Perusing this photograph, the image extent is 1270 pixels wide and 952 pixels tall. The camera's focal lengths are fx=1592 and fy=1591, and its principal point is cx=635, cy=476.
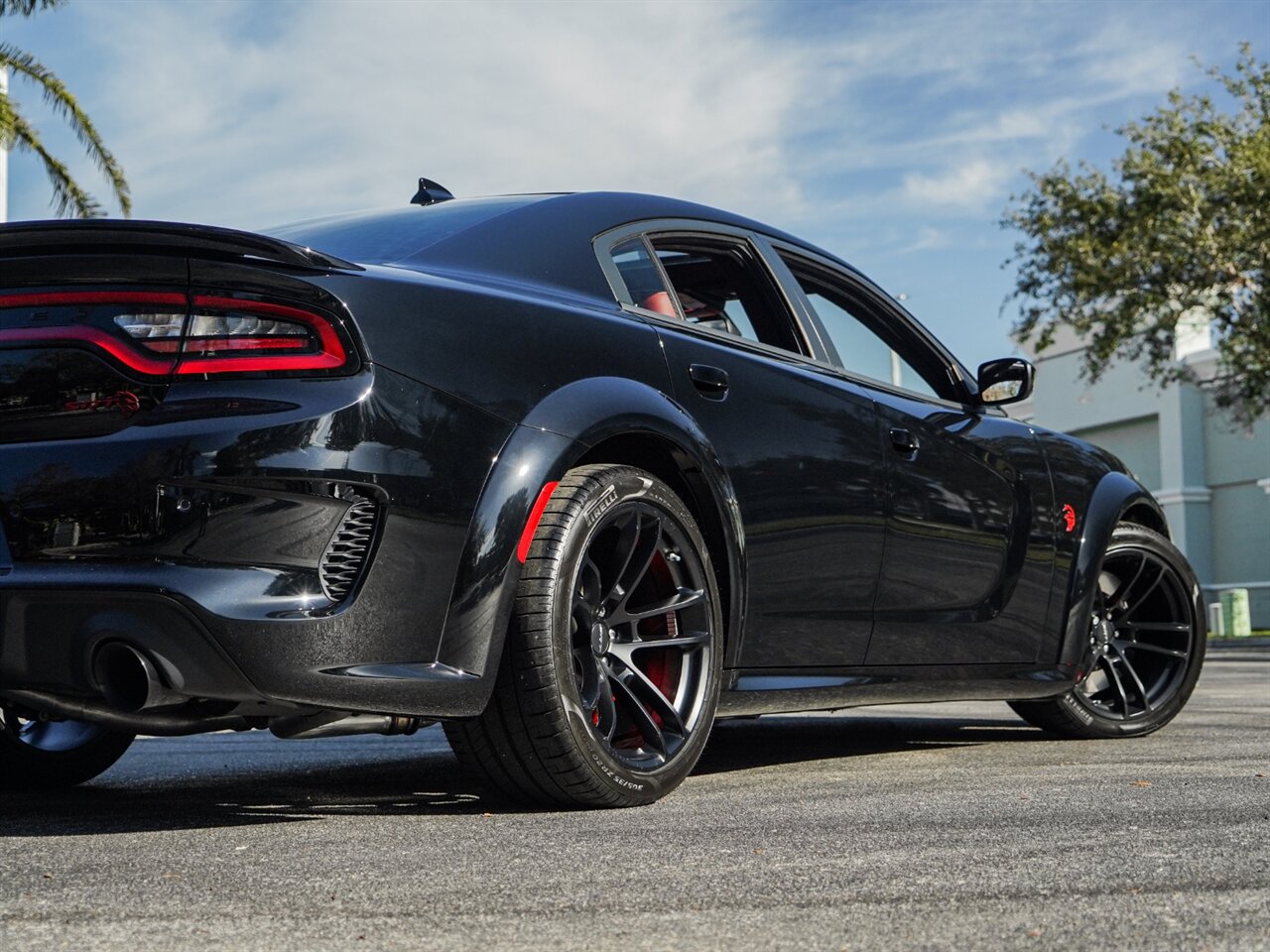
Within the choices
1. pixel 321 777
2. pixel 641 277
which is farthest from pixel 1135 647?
pixel 321 777

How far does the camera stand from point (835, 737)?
19.3 feet

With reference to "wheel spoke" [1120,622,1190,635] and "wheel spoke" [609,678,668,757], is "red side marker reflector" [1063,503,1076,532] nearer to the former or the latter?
"wheel spoke" [1120,622,1190,635]

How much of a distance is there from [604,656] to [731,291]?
1479 mm

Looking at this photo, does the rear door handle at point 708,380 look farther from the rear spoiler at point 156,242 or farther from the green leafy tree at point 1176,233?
the green leafy tree at point 1176,233

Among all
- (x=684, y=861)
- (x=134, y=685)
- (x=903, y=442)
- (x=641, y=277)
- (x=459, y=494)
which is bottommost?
(x=684, y=861)

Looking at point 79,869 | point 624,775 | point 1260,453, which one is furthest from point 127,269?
point 1260,453

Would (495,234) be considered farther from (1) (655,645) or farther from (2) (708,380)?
(1) (655,645)

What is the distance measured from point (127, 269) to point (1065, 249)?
23988 millimetres

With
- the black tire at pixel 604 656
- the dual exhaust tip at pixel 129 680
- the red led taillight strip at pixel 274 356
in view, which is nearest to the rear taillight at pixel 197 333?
the red led taillight strip at pixel 274 356

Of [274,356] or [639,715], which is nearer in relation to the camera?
[274,356]

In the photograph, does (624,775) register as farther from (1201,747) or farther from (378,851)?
(1201,747)

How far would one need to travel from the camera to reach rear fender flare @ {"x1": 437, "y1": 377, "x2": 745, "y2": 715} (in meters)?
3.20

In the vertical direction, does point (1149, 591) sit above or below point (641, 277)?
below

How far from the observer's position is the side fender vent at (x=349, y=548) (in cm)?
304
